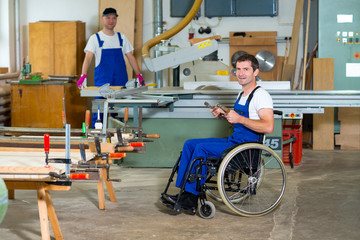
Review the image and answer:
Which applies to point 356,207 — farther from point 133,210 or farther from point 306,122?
point 306,122

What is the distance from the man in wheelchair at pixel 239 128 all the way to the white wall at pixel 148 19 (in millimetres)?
3478

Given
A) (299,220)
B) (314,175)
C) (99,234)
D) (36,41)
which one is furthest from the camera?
(36,41)

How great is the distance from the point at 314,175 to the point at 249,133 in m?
1.63

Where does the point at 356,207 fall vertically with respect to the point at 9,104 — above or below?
below

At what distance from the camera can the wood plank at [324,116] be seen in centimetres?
638

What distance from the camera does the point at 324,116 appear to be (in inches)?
257

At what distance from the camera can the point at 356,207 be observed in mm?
4016

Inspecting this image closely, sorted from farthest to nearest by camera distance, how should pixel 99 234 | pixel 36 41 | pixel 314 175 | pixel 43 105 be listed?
pixel 36 41 → pixel 43 105 → pixel 314 175 → pixel 99 234

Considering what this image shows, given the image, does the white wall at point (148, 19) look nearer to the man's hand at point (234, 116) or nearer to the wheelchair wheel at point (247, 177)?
the wheelchair wheel at point (247, 177)

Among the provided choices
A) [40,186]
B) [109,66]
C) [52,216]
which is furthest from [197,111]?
[40,186]

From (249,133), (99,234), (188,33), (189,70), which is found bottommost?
(99,234)

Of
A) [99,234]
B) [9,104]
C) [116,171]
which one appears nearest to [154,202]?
[99,234]

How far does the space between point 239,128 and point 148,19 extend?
13.0ft

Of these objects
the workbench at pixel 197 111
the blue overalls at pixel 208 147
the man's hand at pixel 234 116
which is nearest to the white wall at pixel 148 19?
the workbench at pixel 197 111
